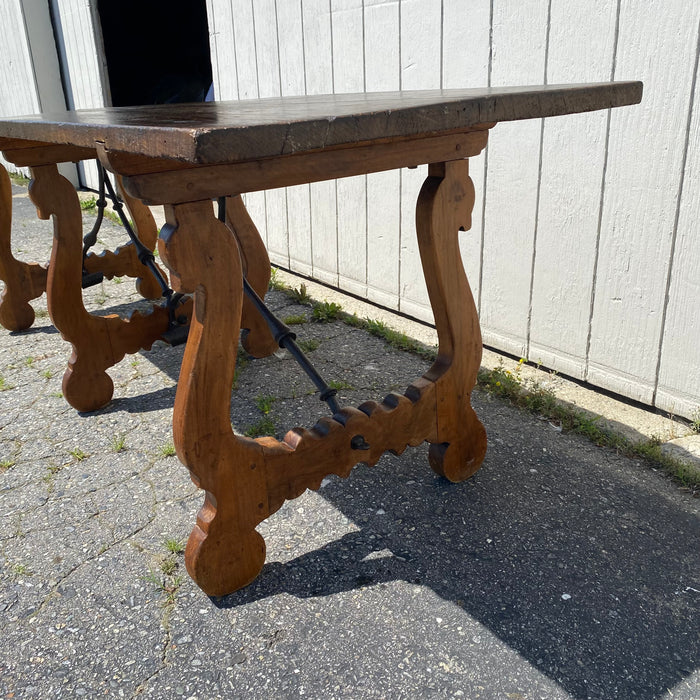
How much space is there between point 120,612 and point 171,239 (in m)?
0.78

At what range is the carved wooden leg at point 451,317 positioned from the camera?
1.63 meters

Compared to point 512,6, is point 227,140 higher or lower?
lower

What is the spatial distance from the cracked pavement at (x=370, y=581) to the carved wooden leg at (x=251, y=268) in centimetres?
53

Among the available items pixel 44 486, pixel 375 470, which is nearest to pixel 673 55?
pixel 375 470

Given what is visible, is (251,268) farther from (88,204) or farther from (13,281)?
(88,204)

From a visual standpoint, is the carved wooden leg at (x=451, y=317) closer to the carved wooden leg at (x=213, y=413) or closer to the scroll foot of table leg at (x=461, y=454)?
the scroll foot of table leg at (x=461, y=454)

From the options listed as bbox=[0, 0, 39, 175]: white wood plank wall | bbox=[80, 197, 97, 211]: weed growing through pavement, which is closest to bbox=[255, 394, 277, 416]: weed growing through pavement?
bbox=[80, 197, 97, 211]: weed growing through pavement

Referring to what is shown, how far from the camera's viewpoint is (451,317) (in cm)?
173

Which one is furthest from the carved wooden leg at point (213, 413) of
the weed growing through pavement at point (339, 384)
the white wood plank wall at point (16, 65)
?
the white wood plank wall at point (16, 65)

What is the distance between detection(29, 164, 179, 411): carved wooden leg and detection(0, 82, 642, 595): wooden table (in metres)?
0.46

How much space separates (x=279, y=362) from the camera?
2707 mm

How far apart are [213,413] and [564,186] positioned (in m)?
1.39

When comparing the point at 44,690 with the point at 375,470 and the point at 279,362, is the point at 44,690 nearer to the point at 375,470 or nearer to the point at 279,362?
the point at 375,470

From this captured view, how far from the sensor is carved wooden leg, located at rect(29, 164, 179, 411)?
7.46ft
